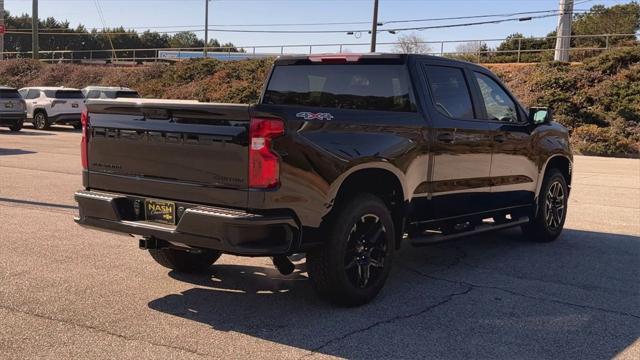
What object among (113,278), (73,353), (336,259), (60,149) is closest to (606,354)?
(336,259)

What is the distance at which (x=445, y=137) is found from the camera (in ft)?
19.3

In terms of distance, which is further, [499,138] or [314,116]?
[499,138]

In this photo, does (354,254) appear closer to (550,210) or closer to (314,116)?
(314,116)

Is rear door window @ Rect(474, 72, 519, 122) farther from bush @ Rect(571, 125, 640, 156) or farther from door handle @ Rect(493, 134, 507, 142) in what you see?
bush @ Rect(571, 125, 640, 156)

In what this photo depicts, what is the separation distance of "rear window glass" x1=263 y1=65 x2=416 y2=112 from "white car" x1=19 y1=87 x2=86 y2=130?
75.4 ft

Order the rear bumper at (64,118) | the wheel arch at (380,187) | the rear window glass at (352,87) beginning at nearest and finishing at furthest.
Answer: the wheel arch at (380,187) → the rear window glass at (352,87) → the rear bumper at (64,118)

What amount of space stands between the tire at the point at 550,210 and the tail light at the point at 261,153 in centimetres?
438

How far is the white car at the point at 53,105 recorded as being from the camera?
2706 centimetres

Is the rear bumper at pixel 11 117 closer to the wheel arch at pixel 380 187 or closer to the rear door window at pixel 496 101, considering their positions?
the rear door window at pixel 496 101

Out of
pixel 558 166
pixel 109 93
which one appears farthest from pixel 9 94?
pixel 558 166

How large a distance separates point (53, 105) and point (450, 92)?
80.1 ft

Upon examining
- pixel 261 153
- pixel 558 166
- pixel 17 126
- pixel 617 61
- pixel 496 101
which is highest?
pixel 617 61

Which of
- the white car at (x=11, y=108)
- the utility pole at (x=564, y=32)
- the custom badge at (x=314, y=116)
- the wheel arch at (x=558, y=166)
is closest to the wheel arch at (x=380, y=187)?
the custom badge at (x=314, y=116)

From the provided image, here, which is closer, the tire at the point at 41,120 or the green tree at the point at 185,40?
the tire at the point at 41,120
